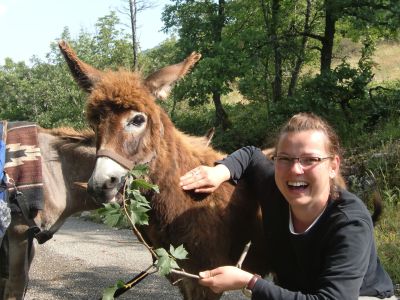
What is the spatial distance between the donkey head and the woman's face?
105 cm

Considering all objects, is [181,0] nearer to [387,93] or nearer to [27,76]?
[387,93]

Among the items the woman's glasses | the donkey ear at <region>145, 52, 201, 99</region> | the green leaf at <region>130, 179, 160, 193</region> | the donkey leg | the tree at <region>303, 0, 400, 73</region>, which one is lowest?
the donkey leg

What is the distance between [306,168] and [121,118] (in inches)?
53.9

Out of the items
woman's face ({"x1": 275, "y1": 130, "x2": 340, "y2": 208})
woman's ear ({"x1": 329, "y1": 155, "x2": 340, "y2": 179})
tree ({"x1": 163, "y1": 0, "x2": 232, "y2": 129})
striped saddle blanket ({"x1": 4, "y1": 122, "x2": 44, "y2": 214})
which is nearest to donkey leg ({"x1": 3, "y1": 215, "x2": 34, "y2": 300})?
striped saddle blanket ({"x1": 4, "y1": 122, "x2": 44, "y2": 214})

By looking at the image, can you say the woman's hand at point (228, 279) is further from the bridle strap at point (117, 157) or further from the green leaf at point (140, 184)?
the bridle strap at point (117, 157)

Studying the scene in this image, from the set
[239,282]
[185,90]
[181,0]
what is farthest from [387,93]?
[239,282]

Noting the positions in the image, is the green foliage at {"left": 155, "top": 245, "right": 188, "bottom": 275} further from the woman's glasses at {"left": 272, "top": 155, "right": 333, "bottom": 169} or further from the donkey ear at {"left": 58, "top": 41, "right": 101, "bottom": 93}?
the donkey ear at {"left": 58, "top": 41, "right": 101, "bottom": 93}

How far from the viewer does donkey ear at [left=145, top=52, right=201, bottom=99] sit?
10.6 ft

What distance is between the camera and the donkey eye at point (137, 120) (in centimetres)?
300

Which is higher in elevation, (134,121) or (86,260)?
(134,121)

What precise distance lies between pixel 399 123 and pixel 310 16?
7.06 metres

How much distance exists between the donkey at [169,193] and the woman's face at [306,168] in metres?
0.87

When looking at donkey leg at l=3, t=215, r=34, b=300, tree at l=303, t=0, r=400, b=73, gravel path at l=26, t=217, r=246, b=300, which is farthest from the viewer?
tree at l=303, t=0, r=400, b=73

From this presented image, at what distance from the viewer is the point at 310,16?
1526 cm
